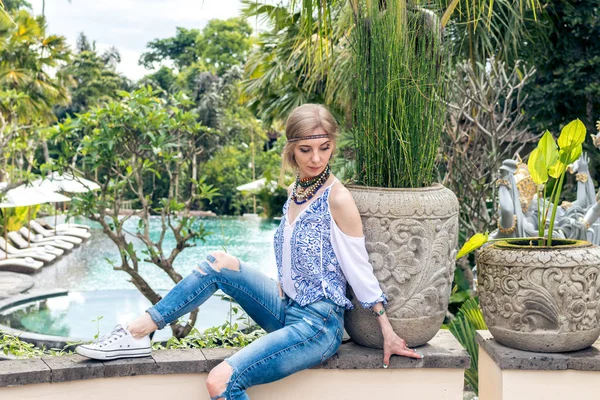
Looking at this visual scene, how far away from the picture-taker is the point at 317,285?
2.20m

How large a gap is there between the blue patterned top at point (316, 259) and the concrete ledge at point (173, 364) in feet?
0.61

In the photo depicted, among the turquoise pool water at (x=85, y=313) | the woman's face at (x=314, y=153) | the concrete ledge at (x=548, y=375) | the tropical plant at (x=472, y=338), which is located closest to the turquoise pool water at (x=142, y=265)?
the turquoise pool water at (x=85, y=313)

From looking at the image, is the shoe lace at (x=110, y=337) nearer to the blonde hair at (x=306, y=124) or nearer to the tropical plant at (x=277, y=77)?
the blonde hair at (x=306, y=124)

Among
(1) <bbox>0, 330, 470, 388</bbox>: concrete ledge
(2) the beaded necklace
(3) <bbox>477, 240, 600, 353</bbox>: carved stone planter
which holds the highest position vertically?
(2) the beaded necklace

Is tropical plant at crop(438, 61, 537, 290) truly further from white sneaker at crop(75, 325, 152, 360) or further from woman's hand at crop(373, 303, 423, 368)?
white sneaker at crop(75, 325, 152, 360)

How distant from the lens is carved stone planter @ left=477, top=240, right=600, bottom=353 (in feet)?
6.90

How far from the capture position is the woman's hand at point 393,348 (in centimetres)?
220

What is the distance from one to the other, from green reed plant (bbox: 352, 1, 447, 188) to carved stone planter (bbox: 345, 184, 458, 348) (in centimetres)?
12

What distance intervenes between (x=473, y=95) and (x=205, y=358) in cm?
588

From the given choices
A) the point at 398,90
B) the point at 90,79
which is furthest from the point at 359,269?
the point at 90,79

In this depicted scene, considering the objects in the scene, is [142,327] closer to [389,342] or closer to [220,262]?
[220,262]

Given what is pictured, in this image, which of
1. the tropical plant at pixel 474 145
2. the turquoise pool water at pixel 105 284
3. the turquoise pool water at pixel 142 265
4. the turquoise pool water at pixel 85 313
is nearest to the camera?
the tropical plant at pixel 474 145

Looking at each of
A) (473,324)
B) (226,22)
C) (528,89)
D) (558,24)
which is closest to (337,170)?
(528,89)

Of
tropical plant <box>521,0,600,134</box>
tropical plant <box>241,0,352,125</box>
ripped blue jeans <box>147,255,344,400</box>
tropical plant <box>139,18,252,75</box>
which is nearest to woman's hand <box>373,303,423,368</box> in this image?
ripped blue jeans <box>147,255,344,400</box>
